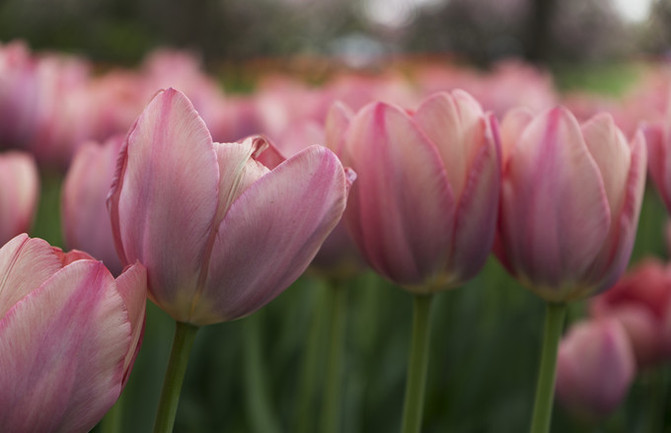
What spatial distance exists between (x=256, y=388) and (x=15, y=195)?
459 mm

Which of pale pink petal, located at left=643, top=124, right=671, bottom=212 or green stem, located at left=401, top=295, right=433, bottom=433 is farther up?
pale pink petal, located at left=643, top=124, right=671, bottom=212

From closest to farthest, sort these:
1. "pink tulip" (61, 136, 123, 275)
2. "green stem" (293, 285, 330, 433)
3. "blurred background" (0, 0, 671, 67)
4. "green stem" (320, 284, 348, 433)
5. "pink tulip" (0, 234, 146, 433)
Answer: "pink tulip" (0, 234, 146, 433), "pink tulip" (61, 136, 123, 275), "green stem" (320, 284, 348, 433), "green stem" (293, 285, 330, 433), "blurred background" (0, 0, 671, 67)

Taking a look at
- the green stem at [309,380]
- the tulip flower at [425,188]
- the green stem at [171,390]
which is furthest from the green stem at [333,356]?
the green stem at [171,390]

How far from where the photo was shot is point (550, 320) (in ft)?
1.92

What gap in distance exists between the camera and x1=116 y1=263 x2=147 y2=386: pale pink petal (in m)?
0.39

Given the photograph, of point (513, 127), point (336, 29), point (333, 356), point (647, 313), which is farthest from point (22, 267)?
point (336, 29)

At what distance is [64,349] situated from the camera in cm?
37

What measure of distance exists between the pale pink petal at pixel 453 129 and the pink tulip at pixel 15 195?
31 centimetres

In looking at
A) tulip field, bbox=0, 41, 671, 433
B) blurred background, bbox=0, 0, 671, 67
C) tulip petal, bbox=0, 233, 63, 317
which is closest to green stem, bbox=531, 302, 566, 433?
tulip field, bbox=0, 41, 671, 433

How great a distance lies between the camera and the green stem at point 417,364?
0.58 metres

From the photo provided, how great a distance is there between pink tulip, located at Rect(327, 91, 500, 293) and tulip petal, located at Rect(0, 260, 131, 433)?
0.21m

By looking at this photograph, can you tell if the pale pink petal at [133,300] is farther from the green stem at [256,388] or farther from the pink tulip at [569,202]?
the green stem at [256,388]

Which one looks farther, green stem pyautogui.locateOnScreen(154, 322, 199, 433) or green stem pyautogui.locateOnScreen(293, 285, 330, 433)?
green stem pyautogui.locateOnScreen(293, 285, 330, 433)

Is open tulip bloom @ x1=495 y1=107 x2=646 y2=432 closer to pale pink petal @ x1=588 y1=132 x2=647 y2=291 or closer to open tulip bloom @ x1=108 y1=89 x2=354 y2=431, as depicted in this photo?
pale pink petal @ x1=588 y1=132 x2=647 y2=291
